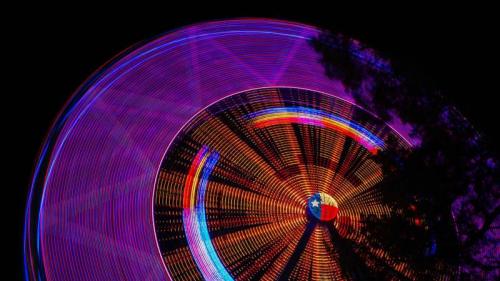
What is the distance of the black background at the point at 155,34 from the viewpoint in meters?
3.88

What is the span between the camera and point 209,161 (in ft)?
14.0

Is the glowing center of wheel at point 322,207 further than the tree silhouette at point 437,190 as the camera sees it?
Yes

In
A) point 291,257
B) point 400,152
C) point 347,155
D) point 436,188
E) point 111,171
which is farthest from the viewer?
point 347,155

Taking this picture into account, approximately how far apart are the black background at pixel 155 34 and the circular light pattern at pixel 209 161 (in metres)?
0.47

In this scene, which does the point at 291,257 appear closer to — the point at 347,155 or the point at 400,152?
the point at 347,155

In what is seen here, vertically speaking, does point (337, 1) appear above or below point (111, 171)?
above

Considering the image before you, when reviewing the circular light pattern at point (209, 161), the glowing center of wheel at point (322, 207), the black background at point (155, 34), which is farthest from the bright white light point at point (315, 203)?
the black background at point (155, 34)

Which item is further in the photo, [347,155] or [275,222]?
[347,155]

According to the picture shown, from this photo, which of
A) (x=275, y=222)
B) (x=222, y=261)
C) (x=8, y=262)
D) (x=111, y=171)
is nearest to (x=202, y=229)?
(x=222, y=261)

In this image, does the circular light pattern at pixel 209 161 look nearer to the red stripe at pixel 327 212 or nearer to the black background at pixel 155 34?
the red stripe at pixel 327 212

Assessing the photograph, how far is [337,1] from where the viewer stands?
4.56 metres

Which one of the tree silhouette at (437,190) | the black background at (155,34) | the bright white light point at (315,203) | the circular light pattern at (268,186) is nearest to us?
the tree silhouette at (437,190)

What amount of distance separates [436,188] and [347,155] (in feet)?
4.54

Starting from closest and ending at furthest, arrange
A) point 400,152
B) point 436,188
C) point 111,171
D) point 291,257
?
point 436,188
point 400,152
point 111,171
point 291,257
